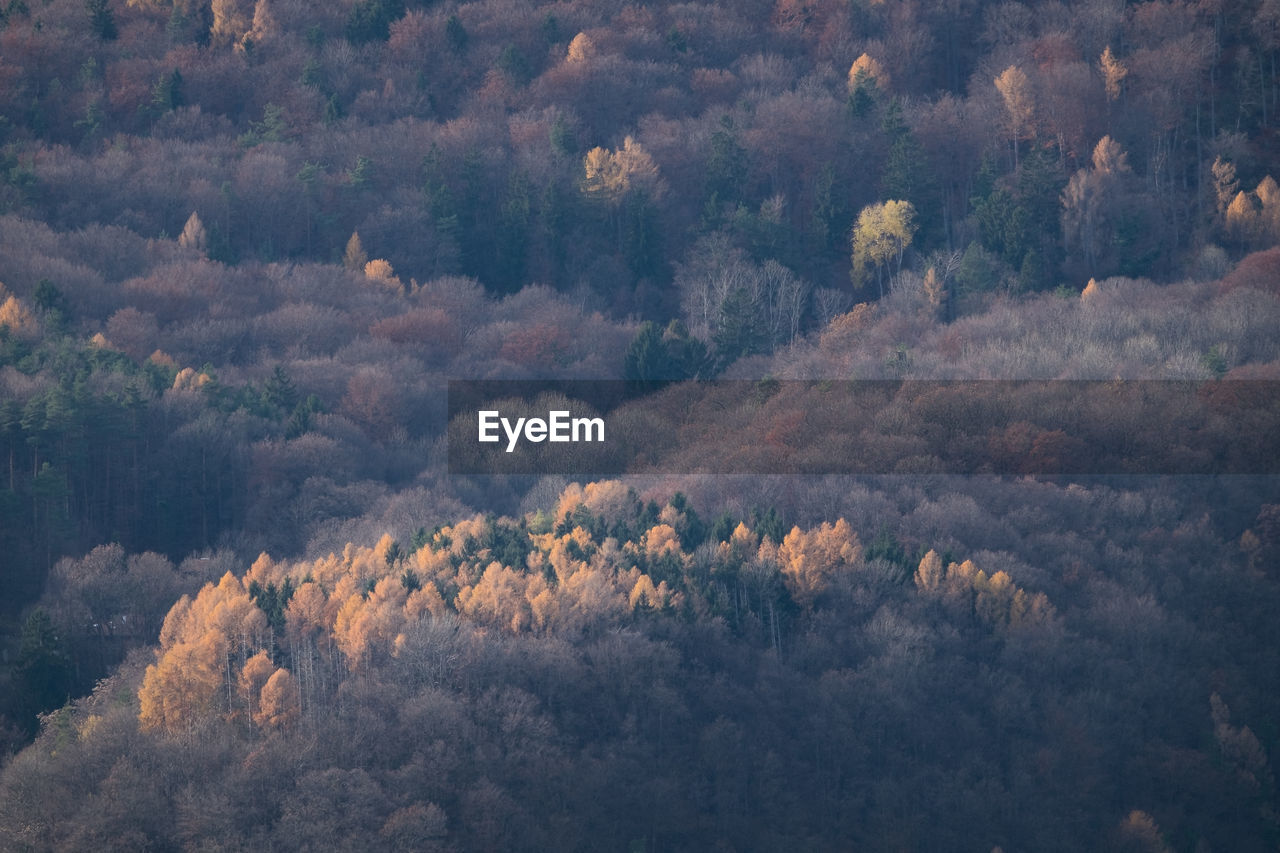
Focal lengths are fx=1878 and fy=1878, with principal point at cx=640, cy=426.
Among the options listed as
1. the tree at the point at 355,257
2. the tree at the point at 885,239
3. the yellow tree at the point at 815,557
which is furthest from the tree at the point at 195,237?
the yellow tree at the point at 815,557

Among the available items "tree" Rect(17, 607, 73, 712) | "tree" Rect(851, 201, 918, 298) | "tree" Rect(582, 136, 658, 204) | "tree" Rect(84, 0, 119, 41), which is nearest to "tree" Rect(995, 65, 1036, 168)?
"tree" Rect(851, 201, 918, 298)

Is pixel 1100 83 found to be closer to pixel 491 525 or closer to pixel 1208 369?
pixel 1208 369

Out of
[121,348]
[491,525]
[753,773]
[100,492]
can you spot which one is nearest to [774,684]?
[753,773]

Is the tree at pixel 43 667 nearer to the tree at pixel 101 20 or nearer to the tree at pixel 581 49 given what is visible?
the tree at pixel 101 20

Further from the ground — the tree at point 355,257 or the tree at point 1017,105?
the tree at point 1017,105

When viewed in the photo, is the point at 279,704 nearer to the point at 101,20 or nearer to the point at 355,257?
the point at 355,257

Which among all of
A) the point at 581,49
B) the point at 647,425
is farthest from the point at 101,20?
the point at 647,425
